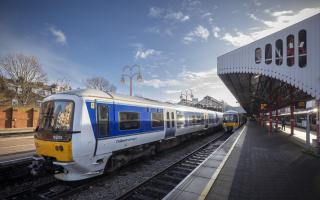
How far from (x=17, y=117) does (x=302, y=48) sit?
35076 millimetres

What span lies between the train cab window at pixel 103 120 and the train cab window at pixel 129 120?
83 centimetres

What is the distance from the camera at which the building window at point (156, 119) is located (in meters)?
10.4

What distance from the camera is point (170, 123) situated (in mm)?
12539

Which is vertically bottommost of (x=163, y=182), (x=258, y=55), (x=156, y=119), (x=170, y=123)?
(x=163, y=182)

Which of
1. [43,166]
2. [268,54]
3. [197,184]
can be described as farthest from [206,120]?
[43,166]

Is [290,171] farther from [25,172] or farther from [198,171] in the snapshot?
[25,172]

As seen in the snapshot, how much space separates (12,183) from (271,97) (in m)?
27.8

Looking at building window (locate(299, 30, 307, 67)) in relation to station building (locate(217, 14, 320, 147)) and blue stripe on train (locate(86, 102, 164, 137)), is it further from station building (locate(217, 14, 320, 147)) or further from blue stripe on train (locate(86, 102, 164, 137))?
blue stripe on train (locate(86, 102, 164, 137))

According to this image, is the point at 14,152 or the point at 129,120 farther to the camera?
the point at 14,152

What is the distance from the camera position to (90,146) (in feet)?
20.7

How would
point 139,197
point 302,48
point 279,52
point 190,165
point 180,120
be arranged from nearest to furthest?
point 139,197 → point 190,165 → point 302,48 → point 180,120 → point 279,52

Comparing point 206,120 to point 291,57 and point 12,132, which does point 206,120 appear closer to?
point 291,57

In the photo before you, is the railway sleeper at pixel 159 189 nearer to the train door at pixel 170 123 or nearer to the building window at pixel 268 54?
the train door at pixel 170 123

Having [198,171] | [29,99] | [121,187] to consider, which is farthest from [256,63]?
[29,99]
